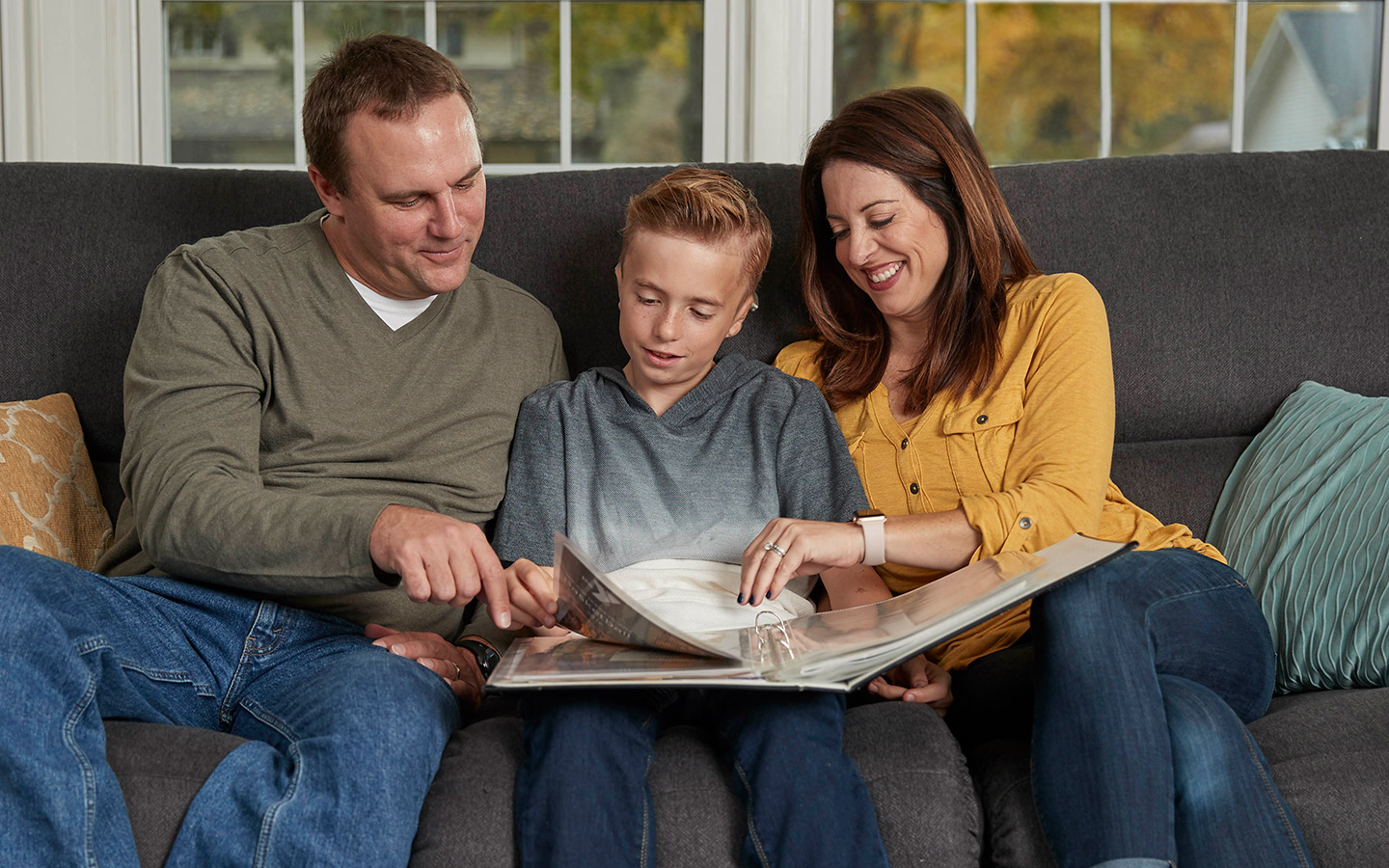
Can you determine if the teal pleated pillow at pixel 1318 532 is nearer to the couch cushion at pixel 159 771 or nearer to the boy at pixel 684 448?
the boy at pixel 684 448

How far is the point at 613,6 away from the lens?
2.49 meters

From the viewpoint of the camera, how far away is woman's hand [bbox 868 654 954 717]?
1.40 m

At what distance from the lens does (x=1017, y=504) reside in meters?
1.45

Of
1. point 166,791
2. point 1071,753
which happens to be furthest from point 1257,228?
point 166,791

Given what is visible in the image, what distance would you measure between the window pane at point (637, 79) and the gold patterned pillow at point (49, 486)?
4.13ft

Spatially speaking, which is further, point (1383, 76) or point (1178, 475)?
point (1383, 76)

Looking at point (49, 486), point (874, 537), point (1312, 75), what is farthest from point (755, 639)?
point (1312, 75)

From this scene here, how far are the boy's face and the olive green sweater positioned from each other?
215mm

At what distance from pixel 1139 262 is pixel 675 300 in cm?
85

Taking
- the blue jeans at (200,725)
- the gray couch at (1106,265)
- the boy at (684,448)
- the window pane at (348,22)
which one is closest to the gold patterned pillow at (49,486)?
the gray couch at (1106,265)

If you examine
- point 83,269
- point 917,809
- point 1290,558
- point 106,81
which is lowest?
point 917,809

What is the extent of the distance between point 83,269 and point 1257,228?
1943 millimetres

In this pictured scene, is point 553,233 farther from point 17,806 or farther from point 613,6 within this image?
point 17,806

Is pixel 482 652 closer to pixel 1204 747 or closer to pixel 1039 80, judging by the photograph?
pixel 1204 747
